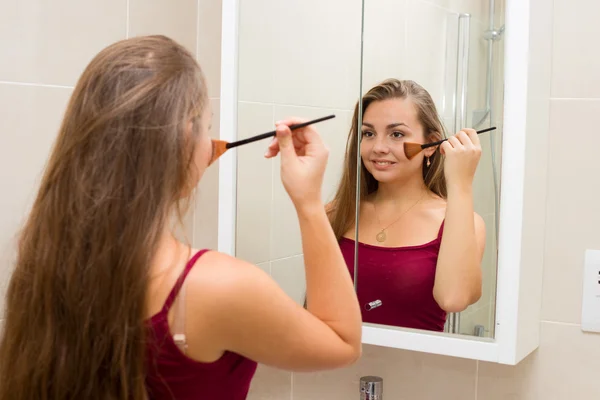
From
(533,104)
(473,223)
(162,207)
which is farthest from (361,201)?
(162,207)

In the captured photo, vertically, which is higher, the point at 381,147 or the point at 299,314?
the point at 381,147

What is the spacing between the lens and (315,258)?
84cm

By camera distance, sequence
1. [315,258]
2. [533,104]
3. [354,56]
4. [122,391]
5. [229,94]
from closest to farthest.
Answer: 1. [122,391]
2. [315,258]
3. [533,104]
4. [354,56]
5. [229,94]

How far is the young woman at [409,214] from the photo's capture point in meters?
1.06

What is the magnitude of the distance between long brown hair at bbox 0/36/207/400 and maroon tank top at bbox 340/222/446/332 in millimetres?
481

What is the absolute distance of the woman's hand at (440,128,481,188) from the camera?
105 cm

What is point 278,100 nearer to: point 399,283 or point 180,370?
point 399,283

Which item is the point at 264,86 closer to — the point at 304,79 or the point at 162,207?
the point at 304,79

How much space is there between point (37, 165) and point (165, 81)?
1.72ft

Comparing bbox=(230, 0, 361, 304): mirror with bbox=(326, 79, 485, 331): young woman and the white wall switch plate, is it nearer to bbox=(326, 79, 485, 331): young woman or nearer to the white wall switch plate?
bbox=(326, 79, 485, 331): young woman

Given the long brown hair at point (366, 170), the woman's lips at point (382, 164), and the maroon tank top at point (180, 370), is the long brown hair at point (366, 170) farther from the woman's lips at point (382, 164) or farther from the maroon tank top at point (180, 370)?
the maroon tank top at point (180, 370)

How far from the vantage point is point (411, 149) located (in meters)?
1.10

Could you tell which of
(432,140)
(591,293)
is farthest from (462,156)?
(591,293)

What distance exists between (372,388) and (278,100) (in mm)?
531
